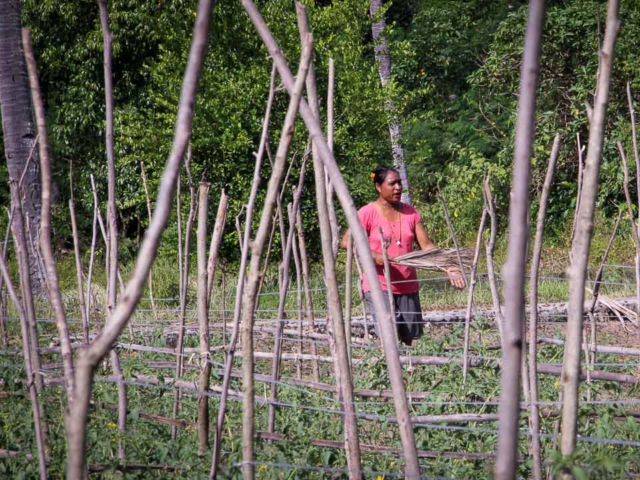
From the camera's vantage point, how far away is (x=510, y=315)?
1.16 m

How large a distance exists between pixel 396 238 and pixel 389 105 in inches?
173

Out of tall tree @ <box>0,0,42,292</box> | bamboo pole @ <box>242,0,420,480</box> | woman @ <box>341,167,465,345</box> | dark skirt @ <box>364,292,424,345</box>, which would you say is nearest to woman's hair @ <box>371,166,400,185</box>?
woman @ <box>341,167,465,345</box>

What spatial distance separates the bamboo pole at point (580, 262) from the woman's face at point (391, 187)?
3.08 m

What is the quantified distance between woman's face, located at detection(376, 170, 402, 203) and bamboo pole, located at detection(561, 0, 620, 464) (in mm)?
Result: 3081

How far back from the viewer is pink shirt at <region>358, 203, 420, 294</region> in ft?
15.5

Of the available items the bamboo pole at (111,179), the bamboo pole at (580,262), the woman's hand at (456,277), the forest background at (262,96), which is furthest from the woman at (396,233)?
the bamboo pole at (580,262)

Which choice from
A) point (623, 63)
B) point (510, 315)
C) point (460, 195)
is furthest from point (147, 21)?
point (510, 315)

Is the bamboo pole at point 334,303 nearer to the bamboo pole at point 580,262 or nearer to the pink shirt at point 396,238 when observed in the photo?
the bamboo pole at point 580,262

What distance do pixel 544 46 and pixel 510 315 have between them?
8706 mm

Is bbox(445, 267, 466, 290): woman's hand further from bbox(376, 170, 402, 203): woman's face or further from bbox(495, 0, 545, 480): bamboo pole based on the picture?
bbox(495, 0, 545, 480): bamboo pole

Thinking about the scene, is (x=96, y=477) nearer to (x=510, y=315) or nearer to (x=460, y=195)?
(x=510, y=315)

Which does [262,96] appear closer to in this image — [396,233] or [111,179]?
[396,233]

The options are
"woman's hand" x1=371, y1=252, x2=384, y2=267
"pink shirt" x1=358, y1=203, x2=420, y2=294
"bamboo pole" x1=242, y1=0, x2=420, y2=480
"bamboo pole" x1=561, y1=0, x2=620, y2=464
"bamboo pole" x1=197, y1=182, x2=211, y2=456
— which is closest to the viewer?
"bamboo pole" x1=561, y1=0, x2=620, y2=464

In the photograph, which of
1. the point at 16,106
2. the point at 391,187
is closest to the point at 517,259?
the point at 391,187
